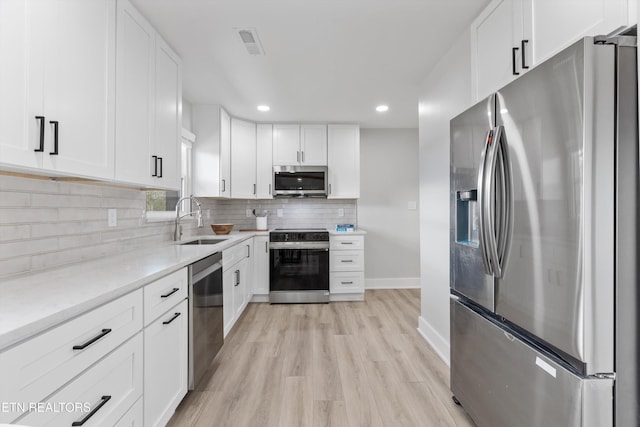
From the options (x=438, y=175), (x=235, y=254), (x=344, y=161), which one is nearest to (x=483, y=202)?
(x=438, y=175)

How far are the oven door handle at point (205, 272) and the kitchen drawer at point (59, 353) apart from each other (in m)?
0.65

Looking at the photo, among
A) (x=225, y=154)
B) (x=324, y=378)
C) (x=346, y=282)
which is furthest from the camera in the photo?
(x=346, y=282)

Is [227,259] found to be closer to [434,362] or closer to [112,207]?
[112,207]

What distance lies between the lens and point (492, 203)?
1.28 metres

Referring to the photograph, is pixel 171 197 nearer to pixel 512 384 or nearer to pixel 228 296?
pixel 228 296

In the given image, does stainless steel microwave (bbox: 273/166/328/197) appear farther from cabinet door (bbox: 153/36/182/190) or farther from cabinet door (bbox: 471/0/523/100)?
cabinet door (bbox: 471/0/523/100)

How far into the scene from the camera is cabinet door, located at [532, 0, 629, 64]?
0.96 m

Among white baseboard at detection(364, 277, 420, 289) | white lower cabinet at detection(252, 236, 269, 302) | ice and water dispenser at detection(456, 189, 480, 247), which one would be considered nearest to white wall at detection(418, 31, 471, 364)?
ice and water dispenser at detection(456, 189, 480, 247)

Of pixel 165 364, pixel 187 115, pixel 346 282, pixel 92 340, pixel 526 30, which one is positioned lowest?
pixel 346 282

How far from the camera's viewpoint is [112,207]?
1.98 meters

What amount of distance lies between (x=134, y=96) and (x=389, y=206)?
3.62 meters

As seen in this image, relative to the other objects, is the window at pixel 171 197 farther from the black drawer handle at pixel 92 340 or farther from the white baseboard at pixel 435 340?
the white baseboard at pixel 435 340

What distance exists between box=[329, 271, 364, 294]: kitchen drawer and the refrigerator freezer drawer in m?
2.20

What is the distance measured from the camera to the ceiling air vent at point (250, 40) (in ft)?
6.71
